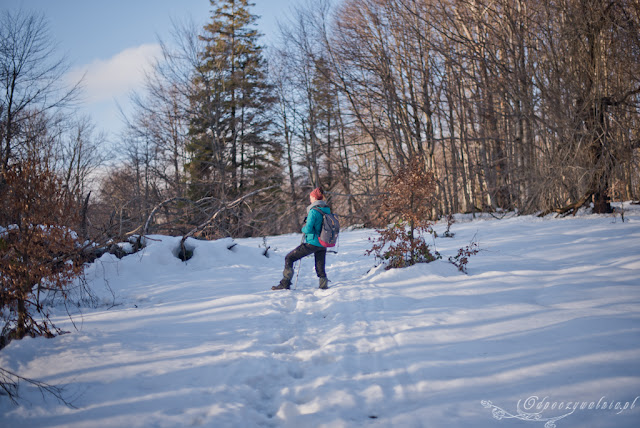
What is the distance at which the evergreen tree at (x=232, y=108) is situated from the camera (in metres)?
22.0

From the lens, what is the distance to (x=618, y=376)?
7.56ft

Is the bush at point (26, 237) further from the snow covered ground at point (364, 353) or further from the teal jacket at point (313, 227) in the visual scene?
the teal jacket at point (313, 227)

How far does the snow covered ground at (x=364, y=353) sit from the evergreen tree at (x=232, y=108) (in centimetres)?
1767

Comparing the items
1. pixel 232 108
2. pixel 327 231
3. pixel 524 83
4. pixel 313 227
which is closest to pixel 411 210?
Result: pixel 327 231

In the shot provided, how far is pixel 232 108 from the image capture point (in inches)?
910

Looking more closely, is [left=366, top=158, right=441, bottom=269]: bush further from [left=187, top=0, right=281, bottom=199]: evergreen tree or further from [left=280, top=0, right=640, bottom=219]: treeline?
[left=187, top=0, right=281, bottom=199]: evergreen tree

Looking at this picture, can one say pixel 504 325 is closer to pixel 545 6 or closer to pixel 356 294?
pixel 356 294

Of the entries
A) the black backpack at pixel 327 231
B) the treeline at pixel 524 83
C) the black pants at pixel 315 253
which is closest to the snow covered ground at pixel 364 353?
the black pants at pixel 315 253

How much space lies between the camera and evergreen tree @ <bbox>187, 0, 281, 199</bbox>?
22.0 meters

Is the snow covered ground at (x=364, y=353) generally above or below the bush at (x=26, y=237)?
below

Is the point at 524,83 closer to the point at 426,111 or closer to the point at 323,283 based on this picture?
the point at 426,111

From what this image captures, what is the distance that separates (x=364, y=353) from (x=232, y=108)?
897 inches

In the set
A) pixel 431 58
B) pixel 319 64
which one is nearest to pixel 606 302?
pixel 431 58

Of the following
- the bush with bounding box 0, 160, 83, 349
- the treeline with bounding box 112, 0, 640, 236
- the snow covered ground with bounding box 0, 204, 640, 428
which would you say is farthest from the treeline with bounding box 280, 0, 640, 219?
the bush with bounding box 0, 160, 83, 349
